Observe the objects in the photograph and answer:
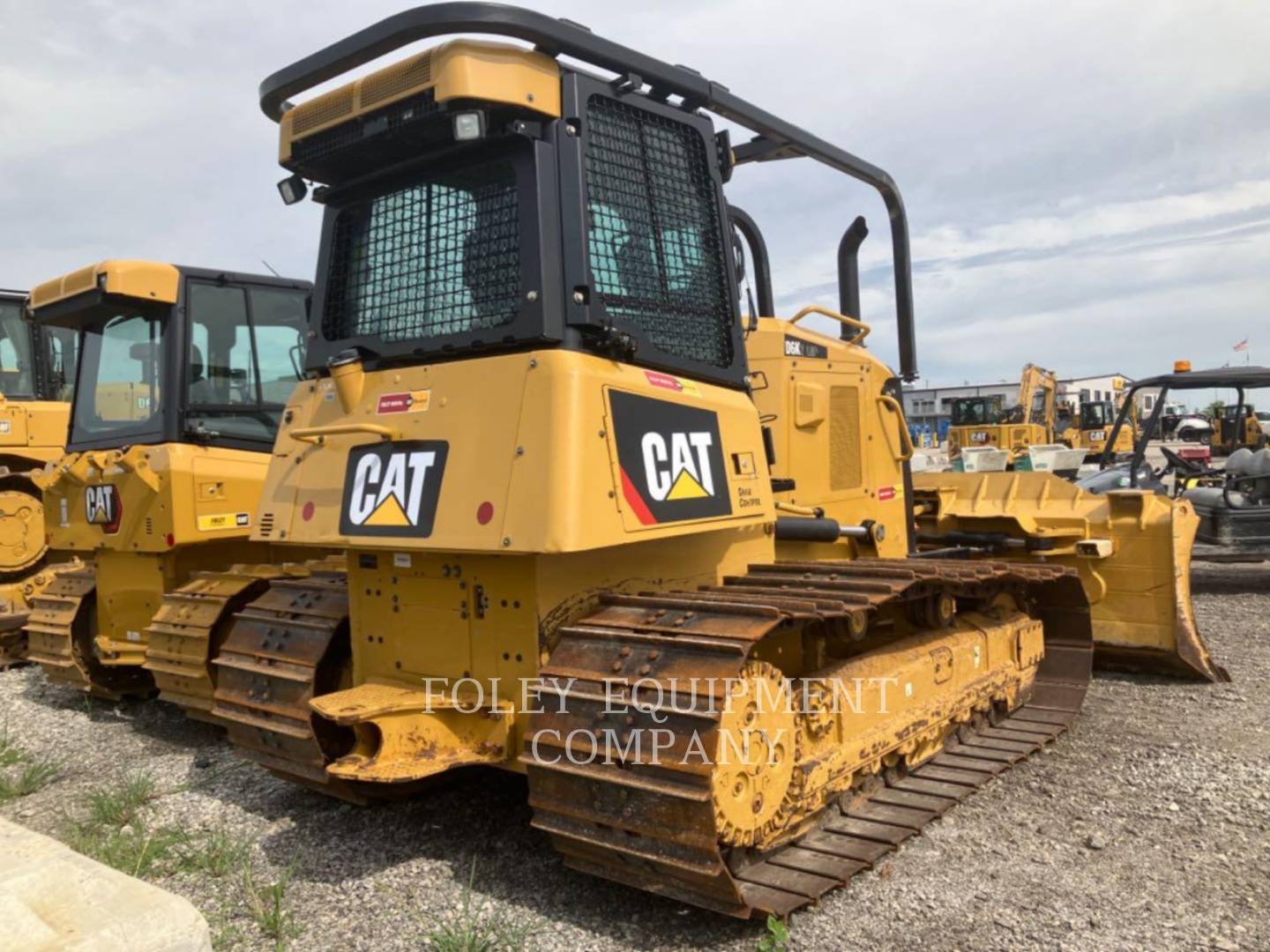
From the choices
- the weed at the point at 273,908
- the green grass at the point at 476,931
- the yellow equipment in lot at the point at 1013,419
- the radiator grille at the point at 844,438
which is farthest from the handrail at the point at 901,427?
the yellow equipment in lot at the point at 1013,419

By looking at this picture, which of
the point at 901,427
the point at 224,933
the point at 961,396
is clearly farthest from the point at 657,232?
the point at 961,396

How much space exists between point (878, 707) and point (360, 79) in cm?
316

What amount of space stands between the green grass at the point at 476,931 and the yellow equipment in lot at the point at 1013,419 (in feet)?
70.4

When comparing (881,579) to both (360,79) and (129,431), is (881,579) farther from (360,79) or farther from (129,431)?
(129,431)

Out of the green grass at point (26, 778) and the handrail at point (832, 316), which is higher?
the handrail at point (832, 316)

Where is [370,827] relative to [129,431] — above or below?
below

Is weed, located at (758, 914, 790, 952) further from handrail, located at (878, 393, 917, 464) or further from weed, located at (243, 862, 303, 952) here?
handrail, located at (878, 393, 917, 464)

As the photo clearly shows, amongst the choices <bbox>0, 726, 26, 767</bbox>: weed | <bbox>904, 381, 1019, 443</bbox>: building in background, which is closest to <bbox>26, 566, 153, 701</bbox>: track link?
<bbox>0, 726, 26, 767</bbox>: weed

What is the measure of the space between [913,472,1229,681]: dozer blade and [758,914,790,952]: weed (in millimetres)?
4145

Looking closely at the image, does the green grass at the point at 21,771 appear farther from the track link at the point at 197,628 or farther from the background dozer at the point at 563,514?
the background dozer at the point at 563,514

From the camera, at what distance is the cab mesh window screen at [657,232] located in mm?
3537

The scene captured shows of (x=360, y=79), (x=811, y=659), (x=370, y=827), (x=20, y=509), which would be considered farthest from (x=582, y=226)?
(x=20, y=509)

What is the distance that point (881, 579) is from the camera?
3740 millimetres

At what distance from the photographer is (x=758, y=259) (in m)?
5.50
